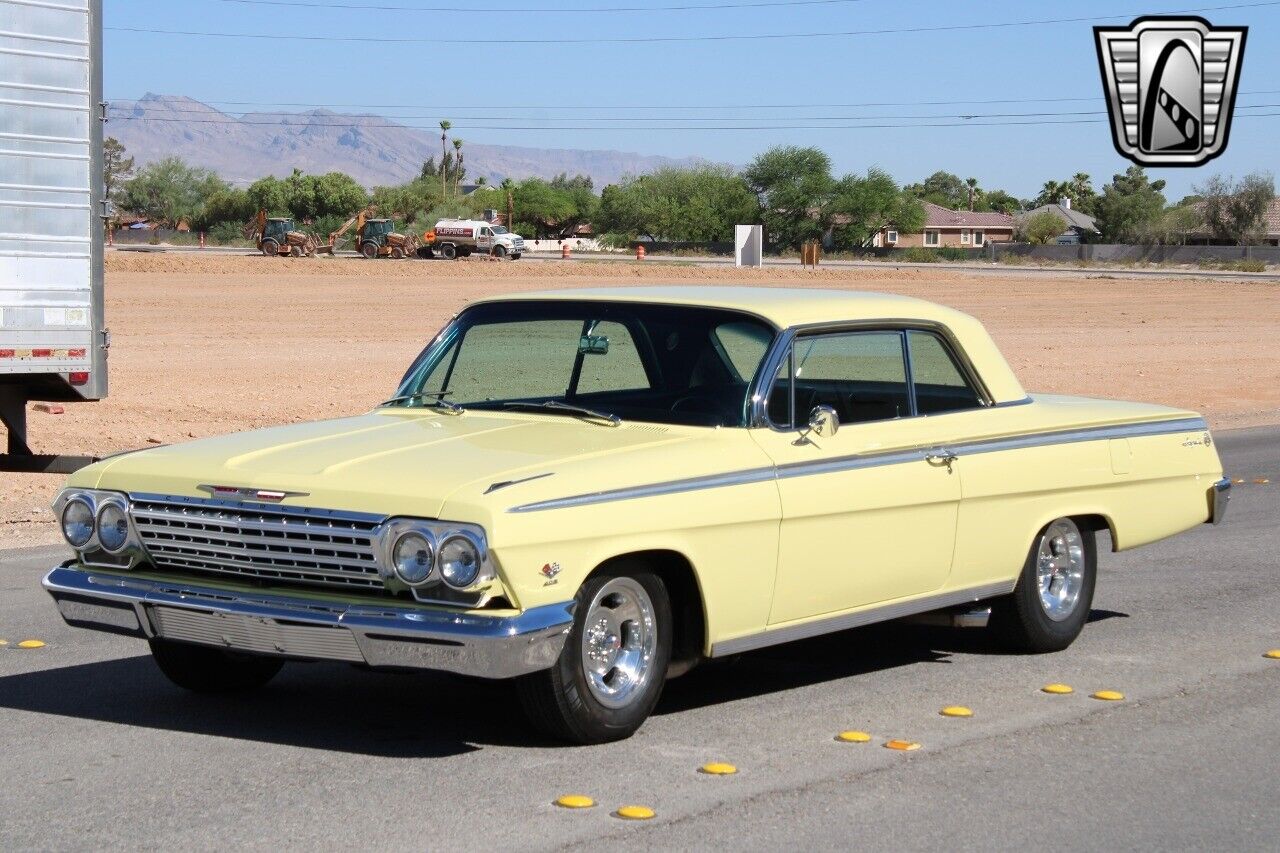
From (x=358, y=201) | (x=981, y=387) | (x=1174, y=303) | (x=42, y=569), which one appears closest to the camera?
(x=981, y=387)

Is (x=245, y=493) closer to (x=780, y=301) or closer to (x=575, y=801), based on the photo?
(x=575, y=801)

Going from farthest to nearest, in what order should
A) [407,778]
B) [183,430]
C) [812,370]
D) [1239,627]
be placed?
[183,430] < [1239,627] < [812,370] < [407,778]

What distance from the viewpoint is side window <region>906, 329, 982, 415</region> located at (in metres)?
7.36

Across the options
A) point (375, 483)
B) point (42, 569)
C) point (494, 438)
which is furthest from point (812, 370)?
point (42, 569)

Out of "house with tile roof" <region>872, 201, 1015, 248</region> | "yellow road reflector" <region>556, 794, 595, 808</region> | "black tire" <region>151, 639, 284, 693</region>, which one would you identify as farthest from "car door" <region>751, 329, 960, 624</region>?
"house with tile roof" <region>872, 201, 1015, 248</region>

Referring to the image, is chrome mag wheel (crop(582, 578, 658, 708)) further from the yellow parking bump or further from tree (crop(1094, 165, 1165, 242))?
tree (crop(1094, 165, 1165, 242))

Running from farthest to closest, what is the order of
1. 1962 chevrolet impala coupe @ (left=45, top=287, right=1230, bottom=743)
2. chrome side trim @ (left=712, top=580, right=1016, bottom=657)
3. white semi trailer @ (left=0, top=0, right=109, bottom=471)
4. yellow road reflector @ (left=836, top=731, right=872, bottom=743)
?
1. white semi trailer @ (left=0, top=0, right=109, bottom=471)
2. chrome side trim @ (left=712, top=580, right=1016, bottom=657)
3. yellow road reflector @ (left=836, top=731, right=872, bottom=743)
4. 1962 chevrolet impala coupe @ (left=45, top=287, right=1230, bottom=743)

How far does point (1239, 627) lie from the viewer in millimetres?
8516

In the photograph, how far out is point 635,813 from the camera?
5301 mm

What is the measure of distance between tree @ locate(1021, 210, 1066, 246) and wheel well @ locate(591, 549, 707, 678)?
4777 inches

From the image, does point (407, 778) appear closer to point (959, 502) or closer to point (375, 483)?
point (375, 483)

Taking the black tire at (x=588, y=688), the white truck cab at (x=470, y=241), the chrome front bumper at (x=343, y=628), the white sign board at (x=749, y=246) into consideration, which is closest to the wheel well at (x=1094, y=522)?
the black tire at (x=588, y=688)

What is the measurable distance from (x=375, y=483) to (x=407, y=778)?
95cm

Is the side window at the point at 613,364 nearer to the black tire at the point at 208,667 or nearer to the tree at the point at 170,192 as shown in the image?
the black tire at the point at 208,667
